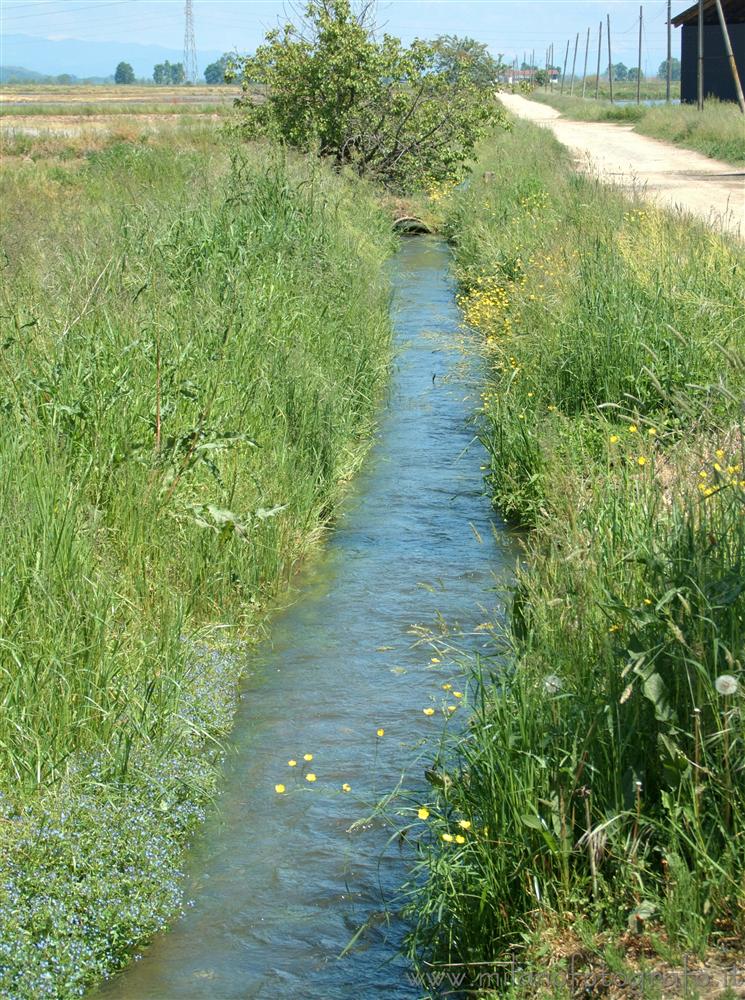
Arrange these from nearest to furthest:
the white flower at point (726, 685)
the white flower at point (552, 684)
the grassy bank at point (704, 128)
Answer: the white flower at point (726, 685) → the white flower at point (552, 684) → the grassy bank at point (704, 128)

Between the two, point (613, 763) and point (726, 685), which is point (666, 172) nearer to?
point (613, 763)

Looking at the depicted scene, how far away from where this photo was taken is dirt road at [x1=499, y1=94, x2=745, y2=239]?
51.7 feet

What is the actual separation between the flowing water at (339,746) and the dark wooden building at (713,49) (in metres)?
37.9

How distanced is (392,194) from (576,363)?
13874 mm

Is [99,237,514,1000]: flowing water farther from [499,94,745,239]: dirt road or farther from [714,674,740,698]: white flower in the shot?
[499,94,745,239]: dirt road

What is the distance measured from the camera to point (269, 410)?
25.3ft

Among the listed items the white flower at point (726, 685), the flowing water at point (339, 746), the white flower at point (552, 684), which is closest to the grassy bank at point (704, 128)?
the flowing water at point (339, 746)

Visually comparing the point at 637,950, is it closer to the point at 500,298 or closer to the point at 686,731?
the point at 686,731

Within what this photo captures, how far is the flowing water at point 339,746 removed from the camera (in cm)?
381

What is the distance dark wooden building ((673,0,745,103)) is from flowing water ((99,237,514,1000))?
124 feet

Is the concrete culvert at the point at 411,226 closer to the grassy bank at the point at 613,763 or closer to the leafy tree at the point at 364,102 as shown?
the leafy tree at the point at 364,102

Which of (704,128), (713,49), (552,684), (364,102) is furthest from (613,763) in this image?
(713,49)

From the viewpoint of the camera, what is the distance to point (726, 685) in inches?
127

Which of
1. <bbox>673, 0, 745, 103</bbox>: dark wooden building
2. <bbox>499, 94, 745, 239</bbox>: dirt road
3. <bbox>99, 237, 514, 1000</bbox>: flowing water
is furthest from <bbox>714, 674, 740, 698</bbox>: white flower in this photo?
<bbox>673, 0, 745, 103</bbox>: dark wooden building
